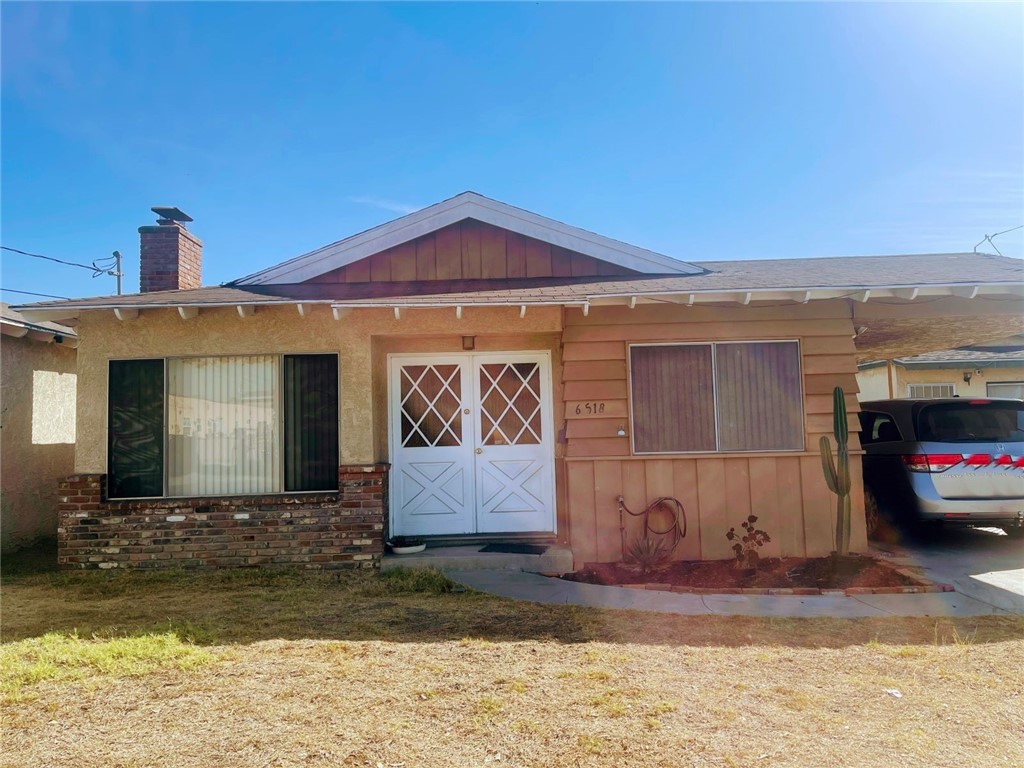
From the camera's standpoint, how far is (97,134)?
39.4ft

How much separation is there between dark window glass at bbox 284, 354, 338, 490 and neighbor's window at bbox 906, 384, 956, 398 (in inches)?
584

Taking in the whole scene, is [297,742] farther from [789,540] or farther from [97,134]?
[97,134]

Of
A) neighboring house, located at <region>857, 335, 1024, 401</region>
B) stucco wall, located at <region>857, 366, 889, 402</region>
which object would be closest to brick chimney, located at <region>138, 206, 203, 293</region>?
neighboring house, located at <region>857, 335, 1024, 401</region>

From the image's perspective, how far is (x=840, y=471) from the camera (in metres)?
6.36

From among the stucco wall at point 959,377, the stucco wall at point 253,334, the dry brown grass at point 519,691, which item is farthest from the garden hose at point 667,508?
the stucco wall at point 959,377

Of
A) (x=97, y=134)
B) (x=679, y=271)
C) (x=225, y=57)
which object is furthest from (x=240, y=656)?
(x=97, y=134)

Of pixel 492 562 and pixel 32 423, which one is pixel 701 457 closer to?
pixel 492 562

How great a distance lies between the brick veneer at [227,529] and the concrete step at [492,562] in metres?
0.39

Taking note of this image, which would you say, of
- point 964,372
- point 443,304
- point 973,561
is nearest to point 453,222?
point 443,304

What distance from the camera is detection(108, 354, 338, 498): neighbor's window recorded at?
6816 mm

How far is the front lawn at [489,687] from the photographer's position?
9.47 feet

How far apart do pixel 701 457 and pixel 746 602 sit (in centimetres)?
178

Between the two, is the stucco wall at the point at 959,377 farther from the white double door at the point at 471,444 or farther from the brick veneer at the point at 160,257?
the brick veneer at the point at 160,257

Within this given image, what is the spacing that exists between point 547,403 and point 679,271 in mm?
2163
